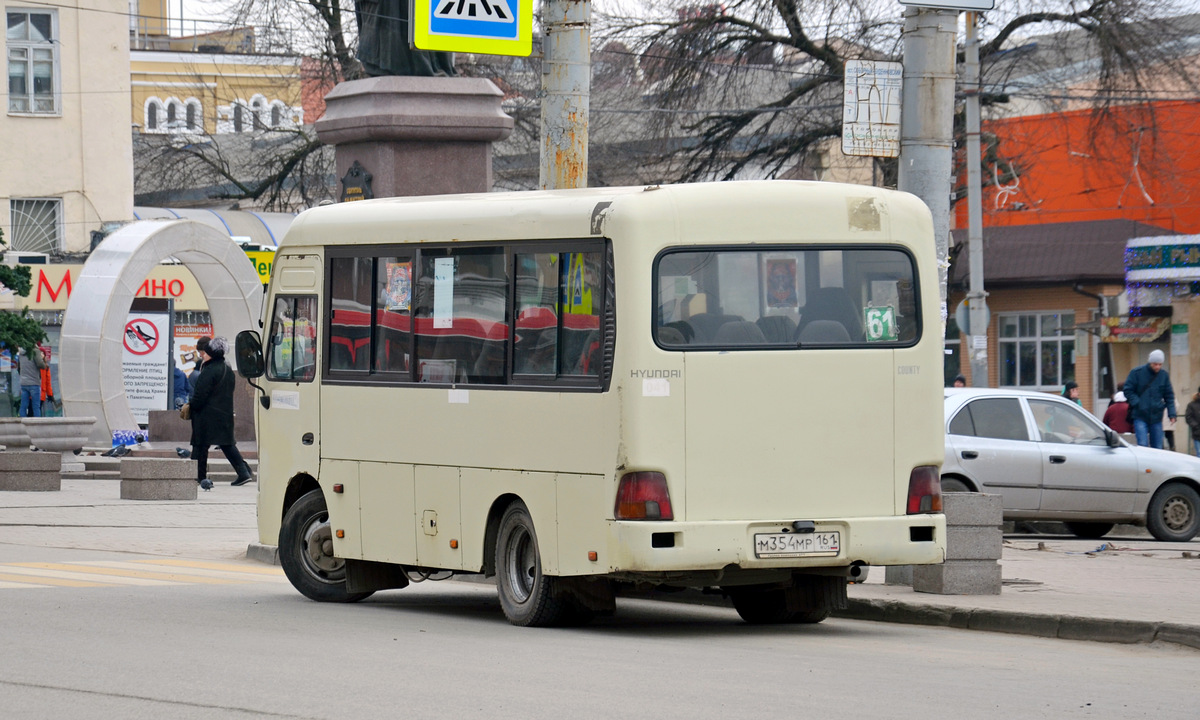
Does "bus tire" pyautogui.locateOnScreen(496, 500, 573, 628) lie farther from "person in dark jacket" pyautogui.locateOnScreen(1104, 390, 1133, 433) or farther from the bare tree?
the bare tree

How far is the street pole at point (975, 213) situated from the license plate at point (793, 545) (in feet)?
67.5

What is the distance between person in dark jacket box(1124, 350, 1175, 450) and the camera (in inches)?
985

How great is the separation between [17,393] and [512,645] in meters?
32.9

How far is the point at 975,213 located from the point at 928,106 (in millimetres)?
20384

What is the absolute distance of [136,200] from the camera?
6125 centimetres

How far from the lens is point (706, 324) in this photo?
1023 centimetres

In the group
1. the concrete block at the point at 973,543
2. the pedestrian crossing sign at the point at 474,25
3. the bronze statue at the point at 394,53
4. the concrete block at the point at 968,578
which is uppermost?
the bronze statue at the point at 394,53

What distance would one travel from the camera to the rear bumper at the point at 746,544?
391 inches

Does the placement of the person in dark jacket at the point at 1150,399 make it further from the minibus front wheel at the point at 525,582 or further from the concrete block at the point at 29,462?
the minibus front wheel at the point at 525,582

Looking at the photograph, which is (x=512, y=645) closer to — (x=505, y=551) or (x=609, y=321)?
(x=505, y=551)

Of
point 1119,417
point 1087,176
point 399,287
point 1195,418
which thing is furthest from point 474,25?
point 1087,176

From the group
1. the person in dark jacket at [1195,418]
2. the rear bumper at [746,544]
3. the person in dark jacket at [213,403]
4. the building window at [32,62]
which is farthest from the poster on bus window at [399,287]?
the building window at [32,62]

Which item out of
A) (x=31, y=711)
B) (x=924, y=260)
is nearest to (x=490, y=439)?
(x=924, y=260)

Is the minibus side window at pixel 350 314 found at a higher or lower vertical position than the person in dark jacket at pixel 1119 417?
higher
